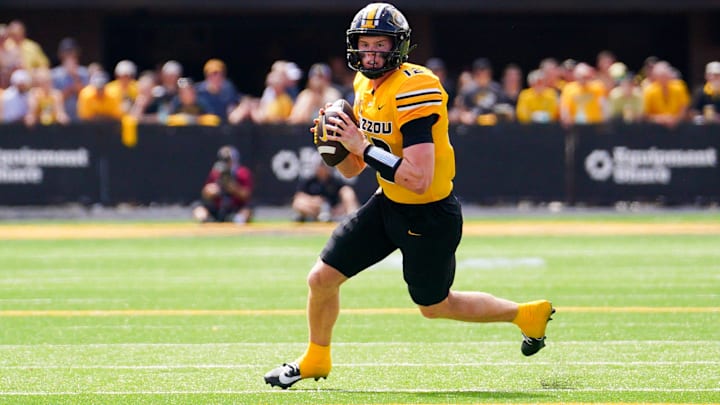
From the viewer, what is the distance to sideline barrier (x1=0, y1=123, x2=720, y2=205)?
19.5 meters

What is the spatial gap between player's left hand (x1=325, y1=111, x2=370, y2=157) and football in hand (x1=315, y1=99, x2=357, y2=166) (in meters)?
0.03

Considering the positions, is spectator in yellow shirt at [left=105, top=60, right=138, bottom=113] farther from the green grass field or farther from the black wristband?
the black wristband

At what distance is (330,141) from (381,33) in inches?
22.9

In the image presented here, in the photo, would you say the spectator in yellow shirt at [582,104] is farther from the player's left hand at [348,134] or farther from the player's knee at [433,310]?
the player's left hand at [348,134]

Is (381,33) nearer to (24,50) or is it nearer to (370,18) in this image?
(370,18)

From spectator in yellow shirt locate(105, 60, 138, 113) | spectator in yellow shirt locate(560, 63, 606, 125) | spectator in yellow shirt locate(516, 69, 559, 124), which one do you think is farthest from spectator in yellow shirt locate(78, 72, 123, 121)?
spectator in yellow shirt locate(560, 63, 606, 125)

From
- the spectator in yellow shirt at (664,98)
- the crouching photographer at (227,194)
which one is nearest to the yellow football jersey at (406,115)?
the crouching photographer at (227,194)

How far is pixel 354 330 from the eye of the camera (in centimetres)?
909

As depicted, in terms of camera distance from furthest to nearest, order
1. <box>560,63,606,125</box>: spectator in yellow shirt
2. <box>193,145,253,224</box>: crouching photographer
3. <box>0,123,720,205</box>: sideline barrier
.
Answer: <box>560,63,606,125</box>: spectator in yellow shirt
<box>0,123,720,205</box>: sideline barrier
<box>193,145,253,224</box>: crouching photographer

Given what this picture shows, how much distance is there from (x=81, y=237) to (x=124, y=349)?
8776 millimetres

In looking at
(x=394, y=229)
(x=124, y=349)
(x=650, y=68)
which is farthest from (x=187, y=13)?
(x=394, y=229)

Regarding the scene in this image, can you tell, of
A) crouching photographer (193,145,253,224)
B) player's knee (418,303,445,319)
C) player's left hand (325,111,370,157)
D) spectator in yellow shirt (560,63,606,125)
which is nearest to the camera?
player's left hand (325,111,370,157)

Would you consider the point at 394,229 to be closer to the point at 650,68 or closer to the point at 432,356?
the point at 432,356

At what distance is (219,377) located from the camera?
7180mm
